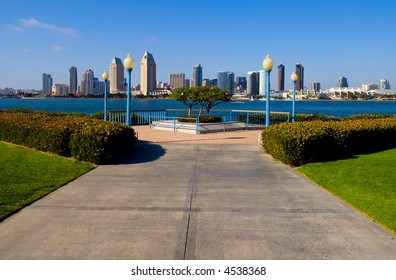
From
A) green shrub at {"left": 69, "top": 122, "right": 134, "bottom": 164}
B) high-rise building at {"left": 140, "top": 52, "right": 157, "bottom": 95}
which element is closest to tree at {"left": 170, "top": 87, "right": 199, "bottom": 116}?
green shrub at {"left": 69, "top": 122, "right": 134, "bottom": 164}

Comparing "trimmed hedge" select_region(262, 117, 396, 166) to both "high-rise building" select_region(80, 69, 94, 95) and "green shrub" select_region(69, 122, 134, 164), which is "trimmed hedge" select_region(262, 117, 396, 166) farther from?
"high-rise building" select_region(80, 69, 94, 95)

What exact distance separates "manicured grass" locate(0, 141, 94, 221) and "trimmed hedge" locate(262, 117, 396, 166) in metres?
5.87

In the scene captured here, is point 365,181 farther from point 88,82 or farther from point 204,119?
point 88,82

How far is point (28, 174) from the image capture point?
961 centimetres

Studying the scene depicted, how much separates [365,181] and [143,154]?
7299 millimetres

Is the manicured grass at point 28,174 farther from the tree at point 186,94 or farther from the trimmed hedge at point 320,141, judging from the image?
the tree at point 186,94

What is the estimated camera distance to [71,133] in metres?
12.1

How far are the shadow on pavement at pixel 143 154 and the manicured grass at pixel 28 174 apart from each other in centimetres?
140

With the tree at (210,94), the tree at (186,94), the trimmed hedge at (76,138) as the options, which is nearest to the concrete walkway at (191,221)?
the trimmed hedge at (76,138)

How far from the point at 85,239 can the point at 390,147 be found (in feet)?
43.4

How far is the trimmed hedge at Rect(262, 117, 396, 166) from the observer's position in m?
11.5

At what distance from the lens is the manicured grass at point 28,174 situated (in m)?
7.44
